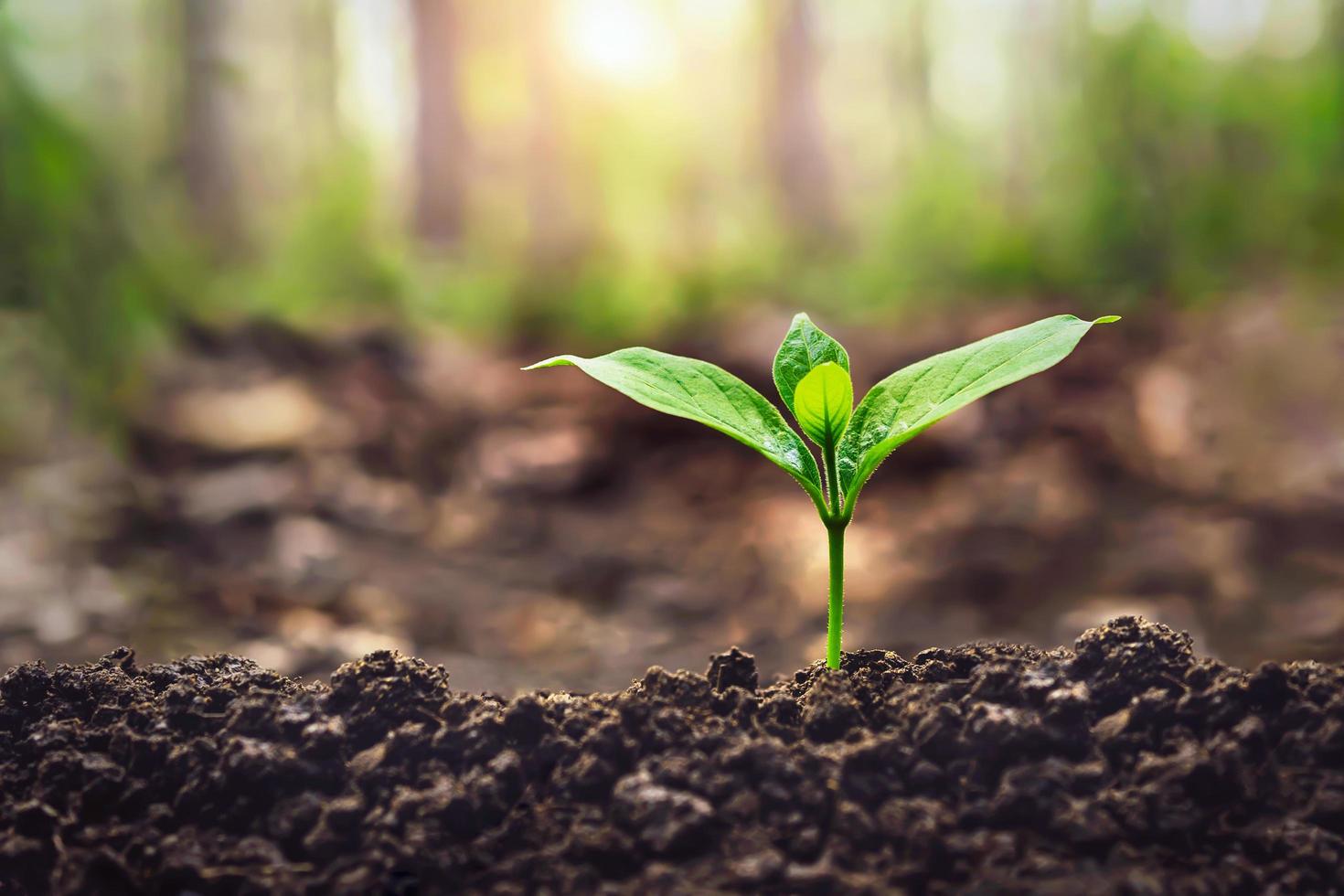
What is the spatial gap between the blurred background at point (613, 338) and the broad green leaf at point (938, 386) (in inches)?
68.0

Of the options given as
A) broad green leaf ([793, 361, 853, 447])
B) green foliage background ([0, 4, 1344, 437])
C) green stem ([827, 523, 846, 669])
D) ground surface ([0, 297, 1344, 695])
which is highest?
green foliage background ([0, 4, 1344, 437])

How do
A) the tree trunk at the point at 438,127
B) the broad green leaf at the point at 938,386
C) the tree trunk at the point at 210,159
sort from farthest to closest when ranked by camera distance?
the tree trunk at the point at 438,127, the tree trunk at the point at 210,159, the broad green leaf at the point at 938,386

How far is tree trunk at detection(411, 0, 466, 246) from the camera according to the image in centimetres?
839

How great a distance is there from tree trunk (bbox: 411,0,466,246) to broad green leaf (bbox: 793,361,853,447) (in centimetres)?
811

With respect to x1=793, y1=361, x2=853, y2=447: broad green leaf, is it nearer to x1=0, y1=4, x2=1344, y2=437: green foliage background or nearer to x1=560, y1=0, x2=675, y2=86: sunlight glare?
x1=0, y1=4, x2=1344, y2=437: green foliage background

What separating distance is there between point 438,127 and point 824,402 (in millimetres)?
8455

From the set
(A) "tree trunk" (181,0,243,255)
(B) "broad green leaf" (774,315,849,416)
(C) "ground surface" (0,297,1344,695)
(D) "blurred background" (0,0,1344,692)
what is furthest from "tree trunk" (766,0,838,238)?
(B) "broad green leaf" (774,315,849,416)

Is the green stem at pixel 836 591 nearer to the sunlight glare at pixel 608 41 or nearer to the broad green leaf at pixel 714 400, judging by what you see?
the broad green leaf at pixel 714 400

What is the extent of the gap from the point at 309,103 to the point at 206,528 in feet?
30.1

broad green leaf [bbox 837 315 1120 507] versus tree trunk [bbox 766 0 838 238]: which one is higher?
tree trunk [bbox 766 0 838 238]

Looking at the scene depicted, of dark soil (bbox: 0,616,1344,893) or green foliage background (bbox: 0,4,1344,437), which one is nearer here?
dark soil (bbox: 0,616,1344,893)

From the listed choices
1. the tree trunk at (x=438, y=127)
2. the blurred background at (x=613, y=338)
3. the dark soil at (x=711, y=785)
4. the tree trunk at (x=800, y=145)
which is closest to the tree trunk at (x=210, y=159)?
the blurred background at (x=613, y=338)

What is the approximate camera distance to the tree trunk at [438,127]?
27.5ft

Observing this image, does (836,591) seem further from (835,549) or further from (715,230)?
(715,230)
